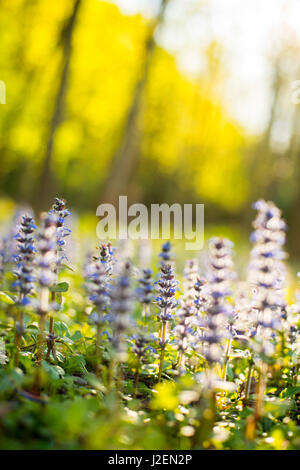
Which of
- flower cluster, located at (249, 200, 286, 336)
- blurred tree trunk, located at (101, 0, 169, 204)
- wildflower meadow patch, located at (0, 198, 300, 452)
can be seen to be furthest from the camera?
blurred tree trunk, located at (101, 0, 169, 204)

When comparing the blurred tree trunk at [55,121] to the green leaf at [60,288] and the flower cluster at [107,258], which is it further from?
the green leaf at [60,288]

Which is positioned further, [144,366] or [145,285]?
[144,366]

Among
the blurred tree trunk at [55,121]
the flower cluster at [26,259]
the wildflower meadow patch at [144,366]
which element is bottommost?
the wildflower meadow patch at [144,366]

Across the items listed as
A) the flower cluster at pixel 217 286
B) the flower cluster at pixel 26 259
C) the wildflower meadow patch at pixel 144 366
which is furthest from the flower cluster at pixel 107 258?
the flower cluster at pixel 217 286

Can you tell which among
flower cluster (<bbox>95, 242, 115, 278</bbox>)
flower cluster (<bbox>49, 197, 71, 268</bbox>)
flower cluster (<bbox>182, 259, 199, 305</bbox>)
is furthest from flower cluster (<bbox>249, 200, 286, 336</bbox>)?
flower cluster (<bbox>49, 197, 71, 268</bbox>)

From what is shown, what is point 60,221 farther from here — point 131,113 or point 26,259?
point 131,113

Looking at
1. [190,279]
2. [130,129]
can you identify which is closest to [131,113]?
[130,129]

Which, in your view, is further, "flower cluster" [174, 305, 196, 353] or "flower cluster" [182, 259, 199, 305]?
"flower cluster" [182, 259, 199, 305]

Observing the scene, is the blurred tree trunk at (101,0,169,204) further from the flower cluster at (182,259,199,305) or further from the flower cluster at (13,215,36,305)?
the flower cluster at (13,215,36,305)

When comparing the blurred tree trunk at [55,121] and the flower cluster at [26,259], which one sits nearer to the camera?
the flower cluster at [26,259]

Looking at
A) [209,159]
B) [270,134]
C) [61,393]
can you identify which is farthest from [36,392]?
[209,159]

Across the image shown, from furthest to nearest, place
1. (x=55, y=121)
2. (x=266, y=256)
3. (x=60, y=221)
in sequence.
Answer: (x=55, y=121)
(x=60, y=221)
(x=266, y=256)
